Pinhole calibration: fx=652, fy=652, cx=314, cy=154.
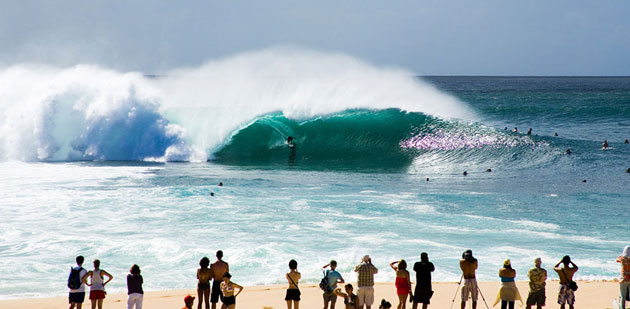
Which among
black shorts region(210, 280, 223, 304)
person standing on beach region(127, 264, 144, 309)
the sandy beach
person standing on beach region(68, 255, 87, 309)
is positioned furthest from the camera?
the sandy beach

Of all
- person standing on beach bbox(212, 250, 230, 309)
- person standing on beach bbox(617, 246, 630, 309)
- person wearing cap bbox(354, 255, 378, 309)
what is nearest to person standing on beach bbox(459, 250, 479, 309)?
person wearing cap bbox(354, 255, 378, 309)

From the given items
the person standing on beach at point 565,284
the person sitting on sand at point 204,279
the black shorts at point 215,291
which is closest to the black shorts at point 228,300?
the black shorts at point 215,291

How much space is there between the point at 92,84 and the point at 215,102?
24.4ft

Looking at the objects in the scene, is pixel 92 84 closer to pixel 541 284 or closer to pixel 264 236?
pixel 264 236

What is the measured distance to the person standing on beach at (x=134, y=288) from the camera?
8430 mm

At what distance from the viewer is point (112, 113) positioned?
31.0 metres

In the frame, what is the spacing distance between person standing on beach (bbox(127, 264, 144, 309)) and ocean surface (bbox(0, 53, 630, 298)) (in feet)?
7.77

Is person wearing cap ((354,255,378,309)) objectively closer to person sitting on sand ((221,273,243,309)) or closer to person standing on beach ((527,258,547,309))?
person sitting on sand ((221,273,243,309))

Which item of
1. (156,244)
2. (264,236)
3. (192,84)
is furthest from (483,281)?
(192,84)

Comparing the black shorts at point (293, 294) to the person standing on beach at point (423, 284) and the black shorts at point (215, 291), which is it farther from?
the person standing on beach at point (423, 284)

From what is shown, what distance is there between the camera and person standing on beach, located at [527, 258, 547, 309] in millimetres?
8648

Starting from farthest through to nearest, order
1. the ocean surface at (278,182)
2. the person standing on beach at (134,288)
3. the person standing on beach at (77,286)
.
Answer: the ocean surface at (278,182), the person standing on beach at (77,286), the person standing on beach at (134,288)

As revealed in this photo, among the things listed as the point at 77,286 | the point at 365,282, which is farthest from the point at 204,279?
the point at 365,282

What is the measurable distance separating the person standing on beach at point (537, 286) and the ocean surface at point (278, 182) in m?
2.58
